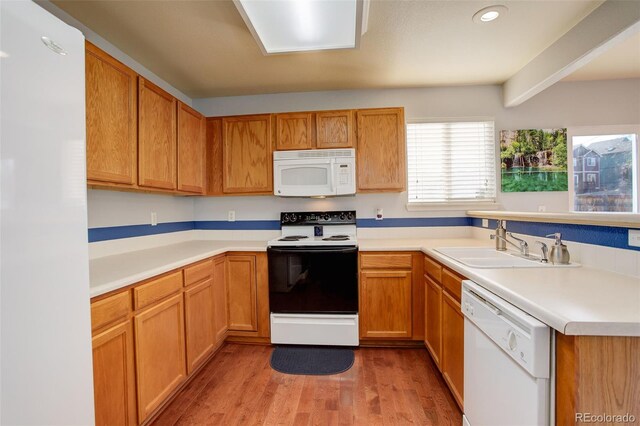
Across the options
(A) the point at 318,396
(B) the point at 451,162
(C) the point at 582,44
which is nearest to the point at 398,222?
(B) the point at 451,162

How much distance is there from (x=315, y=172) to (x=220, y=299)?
4.64ft

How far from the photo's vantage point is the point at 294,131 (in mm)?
2725

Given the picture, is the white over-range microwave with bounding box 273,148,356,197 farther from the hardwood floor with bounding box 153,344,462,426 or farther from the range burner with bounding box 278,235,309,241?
the hardwood floor with bounding box 153,344,462,426

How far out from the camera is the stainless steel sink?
1521mm

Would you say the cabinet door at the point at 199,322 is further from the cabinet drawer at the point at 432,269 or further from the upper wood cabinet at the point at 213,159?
the cabinet drawer at the point at 432,269

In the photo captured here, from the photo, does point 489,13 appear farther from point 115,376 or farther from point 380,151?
point 115,376

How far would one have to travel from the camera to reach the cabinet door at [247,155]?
9.05ft

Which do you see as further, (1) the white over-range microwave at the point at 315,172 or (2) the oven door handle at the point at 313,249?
(1) the white over-range microwave at the point at 315,172

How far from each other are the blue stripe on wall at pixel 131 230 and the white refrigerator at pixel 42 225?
108cm

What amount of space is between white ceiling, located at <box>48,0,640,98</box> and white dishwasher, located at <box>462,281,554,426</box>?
174cm

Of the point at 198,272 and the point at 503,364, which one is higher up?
the point at 198,272

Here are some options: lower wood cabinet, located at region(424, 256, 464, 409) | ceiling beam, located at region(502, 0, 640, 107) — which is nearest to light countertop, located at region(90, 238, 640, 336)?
lower wood cabinet, located at region(424, 256, 464, 409)

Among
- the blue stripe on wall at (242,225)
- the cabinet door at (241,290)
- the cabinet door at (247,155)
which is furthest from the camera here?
the blue stripe on wall at (242,225)
